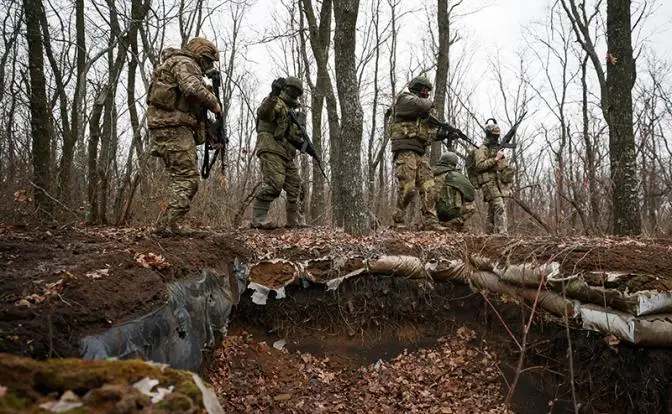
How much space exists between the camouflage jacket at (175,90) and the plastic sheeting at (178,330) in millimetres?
1653

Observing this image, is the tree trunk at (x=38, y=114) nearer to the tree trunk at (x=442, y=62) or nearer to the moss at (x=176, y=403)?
the moss at (x=176, y=403)

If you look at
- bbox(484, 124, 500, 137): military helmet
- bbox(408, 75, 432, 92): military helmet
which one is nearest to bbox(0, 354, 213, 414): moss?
bbox(408, 75, 432, 92): military helmet

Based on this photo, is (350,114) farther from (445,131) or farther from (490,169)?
(490,169)

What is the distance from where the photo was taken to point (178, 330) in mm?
2633

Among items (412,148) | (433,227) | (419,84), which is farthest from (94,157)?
(433,227)

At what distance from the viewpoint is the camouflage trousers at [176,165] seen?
14.6 ft

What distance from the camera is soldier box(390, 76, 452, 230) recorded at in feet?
22.6

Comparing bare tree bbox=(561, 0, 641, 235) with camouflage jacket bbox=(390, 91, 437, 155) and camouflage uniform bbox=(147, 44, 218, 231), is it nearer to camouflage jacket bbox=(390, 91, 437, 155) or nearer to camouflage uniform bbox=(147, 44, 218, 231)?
camouflage jacket bbox=(390, 91, 437, 155)

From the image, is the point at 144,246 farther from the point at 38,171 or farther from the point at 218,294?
the point at 38,171

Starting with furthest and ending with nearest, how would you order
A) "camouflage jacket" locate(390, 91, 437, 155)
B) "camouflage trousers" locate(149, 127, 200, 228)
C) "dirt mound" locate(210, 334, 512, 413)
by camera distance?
"camouflage jacket" locate(390, 91, 437, 155)
"camouflage trousers" locate(149, 127, 200, 228)
"dirt mound" locate(210, 334, 512, 413)

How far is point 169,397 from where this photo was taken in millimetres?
1216

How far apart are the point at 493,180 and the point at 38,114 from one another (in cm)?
751

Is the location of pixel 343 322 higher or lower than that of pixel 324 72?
lower

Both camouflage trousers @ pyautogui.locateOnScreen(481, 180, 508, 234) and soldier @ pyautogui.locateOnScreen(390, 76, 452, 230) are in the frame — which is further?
camouflage trousers @ pyautogui.locateOnScreen(481, 180, 508, 234)
